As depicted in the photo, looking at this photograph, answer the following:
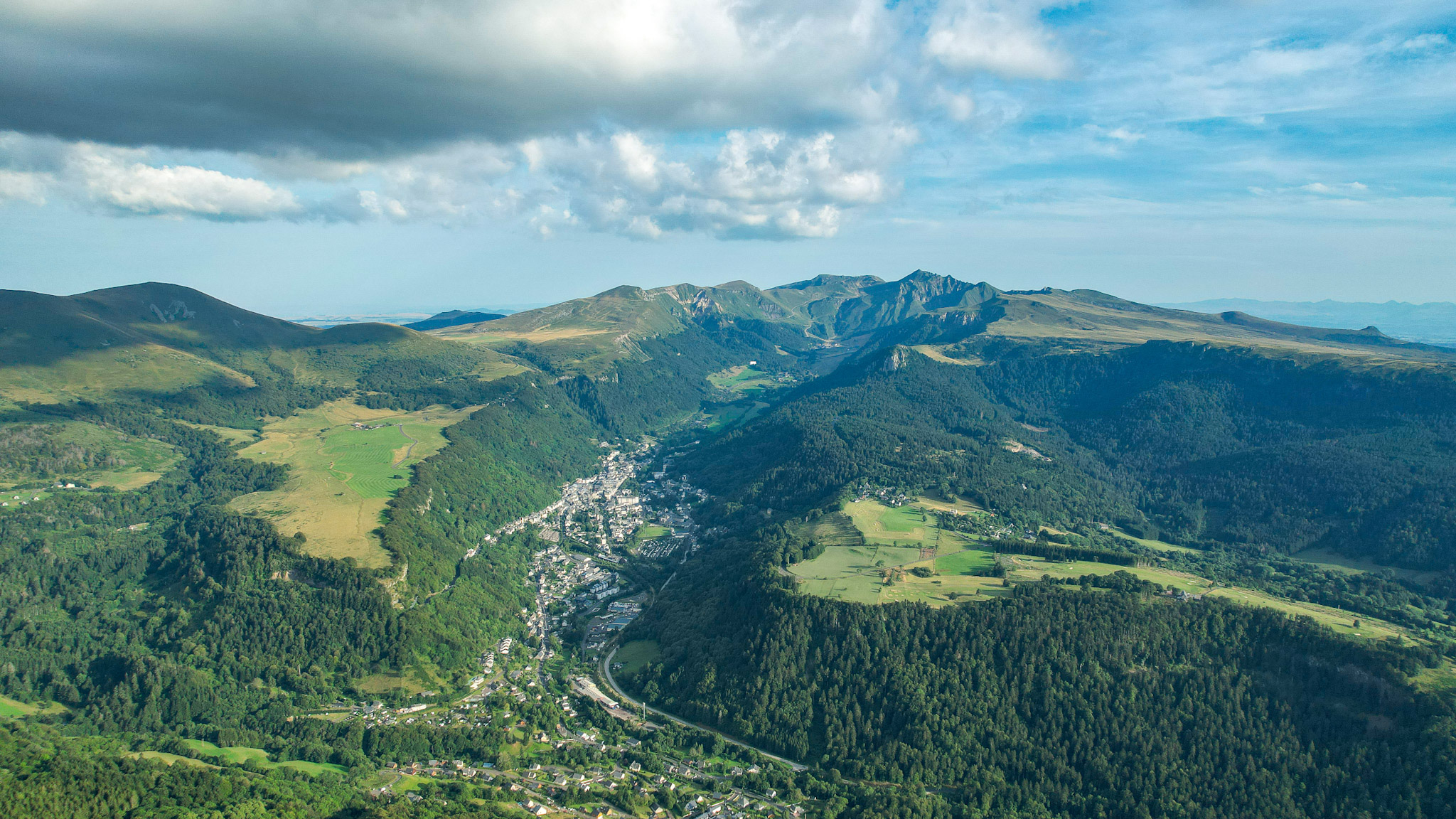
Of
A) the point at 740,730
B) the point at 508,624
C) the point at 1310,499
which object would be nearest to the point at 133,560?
the point at 508,624

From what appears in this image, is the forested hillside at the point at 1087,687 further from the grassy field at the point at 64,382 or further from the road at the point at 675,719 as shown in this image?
the grassy field at the point at 64,382

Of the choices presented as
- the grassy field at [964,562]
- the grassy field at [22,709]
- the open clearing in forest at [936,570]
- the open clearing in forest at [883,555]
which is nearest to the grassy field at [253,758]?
the grassy field at [22,709]

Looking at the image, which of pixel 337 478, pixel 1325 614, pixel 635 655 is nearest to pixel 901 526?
pixel 635 655

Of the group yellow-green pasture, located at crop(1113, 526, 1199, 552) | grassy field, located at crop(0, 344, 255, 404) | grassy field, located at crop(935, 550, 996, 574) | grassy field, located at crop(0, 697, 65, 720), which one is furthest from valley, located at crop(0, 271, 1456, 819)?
grassy field, located at crop(0, 344, 255, 404)

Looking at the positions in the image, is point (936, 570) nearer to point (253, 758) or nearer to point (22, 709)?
point (253, 758)

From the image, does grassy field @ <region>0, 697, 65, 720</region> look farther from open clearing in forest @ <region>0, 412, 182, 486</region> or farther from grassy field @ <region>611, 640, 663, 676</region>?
open clearing in forest @ <region>0, 412, 182, 486</region>

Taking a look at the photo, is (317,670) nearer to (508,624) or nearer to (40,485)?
(508,624)

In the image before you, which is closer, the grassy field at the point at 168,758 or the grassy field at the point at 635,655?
the grassy field at the point at 168,758
